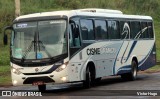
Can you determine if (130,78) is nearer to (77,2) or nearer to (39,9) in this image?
(39,9)

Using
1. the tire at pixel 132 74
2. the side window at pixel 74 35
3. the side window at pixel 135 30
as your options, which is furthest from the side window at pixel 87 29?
the tire at pixel 132 74

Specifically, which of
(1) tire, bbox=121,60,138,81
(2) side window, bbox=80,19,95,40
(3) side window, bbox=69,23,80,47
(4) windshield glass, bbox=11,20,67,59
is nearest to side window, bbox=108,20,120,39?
(2) side window, bbox=80,19,95,40

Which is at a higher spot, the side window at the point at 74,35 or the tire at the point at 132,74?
the side window at the point at 74,35

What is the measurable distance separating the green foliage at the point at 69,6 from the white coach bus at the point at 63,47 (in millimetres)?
12166

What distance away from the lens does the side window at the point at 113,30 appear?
76.7ft

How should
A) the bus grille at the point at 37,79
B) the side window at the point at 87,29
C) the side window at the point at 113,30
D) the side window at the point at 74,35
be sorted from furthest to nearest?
the side window at the point at 113,30 < the side window at the point at 87,29 < the side window at the point at 74,35 < the bus grille at the point at 37,79

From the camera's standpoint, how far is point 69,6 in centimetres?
4781

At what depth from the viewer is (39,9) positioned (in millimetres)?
43594

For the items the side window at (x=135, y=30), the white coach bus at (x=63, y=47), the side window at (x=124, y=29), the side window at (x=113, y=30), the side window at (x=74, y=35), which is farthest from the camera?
the side window at (x=135, y=30)

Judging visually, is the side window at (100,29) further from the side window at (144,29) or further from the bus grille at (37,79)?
the side window at (144,29)

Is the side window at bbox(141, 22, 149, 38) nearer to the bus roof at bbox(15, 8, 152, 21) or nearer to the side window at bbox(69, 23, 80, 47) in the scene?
the bus roof at bbox(15, 8, 152, 21)

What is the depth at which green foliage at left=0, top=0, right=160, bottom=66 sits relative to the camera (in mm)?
39844

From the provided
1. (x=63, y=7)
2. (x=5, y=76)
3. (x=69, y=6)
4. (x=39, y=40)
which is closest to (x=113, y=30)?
(x=39, y=40)

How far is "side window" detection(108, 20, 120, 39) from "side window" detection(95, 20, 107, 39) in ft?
1.58
